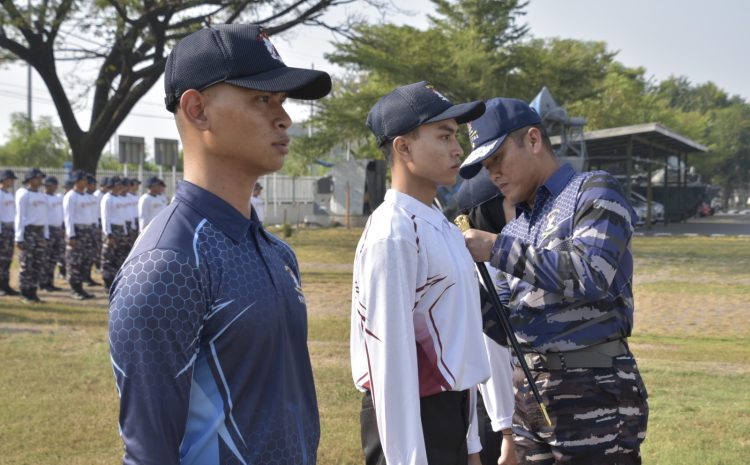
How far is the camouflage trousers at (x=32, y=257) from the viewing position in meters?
13.3

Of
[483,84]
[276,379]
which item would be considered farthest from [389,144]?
[483,84]

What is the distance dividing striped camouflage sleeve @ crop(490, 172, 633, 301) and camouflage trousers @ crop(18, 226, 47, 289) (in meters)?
12.1

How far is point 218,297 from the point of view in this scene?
66.0 inches

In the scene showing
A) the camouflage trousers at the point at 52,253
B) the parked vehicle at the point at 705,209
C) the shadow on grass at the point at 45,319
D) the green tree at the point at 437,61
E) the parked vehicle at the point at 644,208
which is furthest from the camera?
A: the parked vehicle at the point at 705,209

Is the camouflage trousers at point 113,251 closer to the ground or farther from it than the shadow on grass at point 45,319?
farther from it

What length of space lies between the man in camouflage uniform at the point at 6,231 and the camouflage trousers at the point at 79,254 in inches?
39.4

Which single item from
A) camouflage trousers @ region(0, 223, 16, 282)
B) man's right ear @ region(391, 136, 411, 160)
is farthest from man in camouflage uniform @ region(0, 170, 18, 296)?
man's right ear @ region(391, 136, 411, 160)

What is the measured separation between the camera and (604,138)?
31.4m

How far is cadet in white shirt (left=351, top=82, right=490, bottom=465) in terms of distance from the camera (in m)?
2.51

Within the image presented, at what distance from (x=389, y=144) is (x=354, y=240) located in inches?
966

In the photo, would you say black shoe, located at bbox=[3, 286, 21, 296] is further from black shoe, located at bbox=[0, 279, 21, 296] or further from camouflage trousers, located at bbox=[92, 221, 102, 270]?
camouflage trousers, located at bbox=[92, 221, 102, 270]

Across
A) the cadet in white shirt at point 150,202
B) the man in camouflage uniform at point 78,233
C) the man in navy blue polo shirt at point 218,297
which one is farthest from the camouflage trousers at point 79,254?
the man in navy blue polo shirt at point 218,297

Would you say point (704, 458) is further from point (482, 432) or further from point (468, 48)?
point (468, 48)

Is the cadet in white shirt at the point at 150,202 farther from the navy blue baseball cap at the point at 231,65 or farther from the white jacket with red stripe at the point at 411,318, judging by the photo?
the navy blue baseball cap at the point at 231,65
